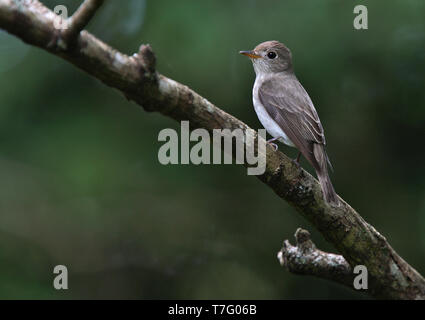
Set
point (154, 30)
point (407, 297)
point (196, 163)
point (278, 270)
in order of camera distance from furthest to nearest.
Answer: point (278, 270)
point (196, 163)
point (154, 30)
point (407, 297)

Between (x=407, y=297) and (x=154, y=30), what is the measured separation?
9.89 feet

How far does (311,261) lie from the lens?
353 centimetres

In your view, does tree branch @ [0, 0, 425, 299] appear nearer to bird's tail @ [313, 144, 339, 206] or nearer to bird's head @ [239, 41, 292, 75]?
bird's tail @ [313, 144, 339, 206]

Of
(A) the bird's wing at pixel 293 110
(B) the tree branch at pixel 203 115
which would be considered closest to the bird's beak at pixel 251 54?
(A) the bird's wing at pixel 293 110

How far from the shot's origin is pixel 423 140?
523 cm

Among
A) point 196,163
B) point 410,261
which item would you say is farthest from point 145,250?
point 410,261

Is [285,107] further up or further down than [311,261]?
further up

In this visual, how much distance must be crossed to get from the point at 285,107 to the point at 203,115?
1737 mm

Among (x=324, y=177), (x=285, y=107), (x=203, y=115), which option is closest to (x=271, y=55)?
(x=285, y=107)

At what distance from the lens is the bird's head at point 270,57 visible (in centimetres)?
478

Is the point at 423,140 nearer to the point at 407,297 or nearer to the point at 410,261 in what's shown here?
the point at 410,261

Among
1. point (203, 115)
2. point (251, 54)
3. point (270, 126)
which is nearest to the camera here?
point (203, 115)

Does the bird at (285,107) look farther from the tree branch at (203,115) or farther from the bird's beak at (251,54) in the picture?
the tree branch at (203,115)

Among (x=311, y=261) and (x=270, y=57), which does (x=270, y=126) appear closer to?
(x=270, y=57)
